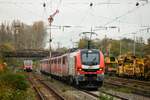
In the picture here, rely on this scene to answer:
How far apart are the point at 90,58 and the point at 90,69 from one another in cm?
91

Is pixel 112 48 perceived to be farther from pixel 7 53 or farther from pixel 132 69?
pixel 132 69

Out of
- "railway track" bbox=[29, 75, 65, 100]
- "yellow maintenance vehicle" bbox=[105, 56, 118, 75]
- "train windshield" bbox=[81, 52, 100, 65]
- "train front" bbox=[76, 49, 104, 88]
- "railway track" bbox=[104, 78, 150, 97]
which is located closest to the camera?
"railway track" bbox=[29, 75, 65, 100]

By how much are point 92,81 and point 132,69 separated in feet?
68.2

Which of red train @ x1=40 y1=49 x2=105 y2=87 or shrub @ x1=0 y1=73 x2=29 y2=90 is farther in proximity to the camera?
red train @ x1=40 y1=49 x2=105 y2=87

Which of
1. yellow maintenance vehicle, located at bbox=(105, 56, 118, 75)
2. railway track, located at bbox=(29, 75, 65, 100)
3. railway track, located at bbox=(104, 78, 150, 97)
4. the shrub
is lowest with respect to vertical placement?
railway track, located at bbox=(29, 75, 65, 100)

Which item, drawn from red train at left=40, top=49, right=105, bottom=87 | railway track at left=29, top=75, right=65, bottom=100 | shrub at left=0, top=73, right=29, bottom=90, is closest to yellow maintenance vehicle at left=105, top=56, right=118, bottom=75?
railway track at left=29, top=75, right=65, bottom=100

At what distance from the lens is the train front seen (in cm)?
3031

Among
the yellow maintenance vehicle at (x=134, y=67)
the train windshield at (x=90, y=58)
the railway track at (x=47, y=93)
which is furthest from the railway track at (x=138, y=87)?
the yellow maintenance vehicle at (x=134, y=67)

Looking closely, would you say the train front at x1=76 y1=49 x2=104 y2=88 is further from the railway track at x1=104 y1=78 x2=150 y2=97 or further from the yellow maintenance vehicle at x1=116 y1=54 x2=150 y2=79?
the yellow maintenance vehicle at x1=116 y1=54 x2=150 y2=79

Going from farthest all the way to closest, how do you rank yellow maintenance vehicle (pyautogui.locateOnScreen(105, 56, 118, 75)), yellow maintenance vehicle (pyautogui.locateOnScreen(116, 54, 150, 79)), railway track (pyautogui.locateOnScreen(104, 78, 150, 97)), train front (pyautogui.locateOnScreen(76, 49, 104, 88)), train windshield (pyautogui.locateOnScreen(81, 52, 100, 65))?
1. yellow maintenance vehicle (pyautogui.locateOnScreen(105, 56, 118, 75))
2. yellow maintenance vehicle (pyautogui.locateOnScreen(116, 54, 150, 79))
3. train windshield (pyautogui.locateOnScreen(81, 52, 100, 65))
4. train front (pyautogui.locateOnScreen(76, 49, 104, 88))
5. railway track (pyautogui.locateOnScreen(104, 78, 150, 97))

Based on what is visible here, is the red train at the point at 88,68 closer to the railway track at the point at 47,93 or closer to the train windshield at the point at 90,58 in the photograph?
the train windshield at the point at 90,58

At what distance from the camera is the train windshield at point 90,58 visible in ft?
101

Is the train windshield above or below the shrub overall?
above

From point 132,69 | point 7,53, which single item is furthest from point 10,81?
point 7,53
